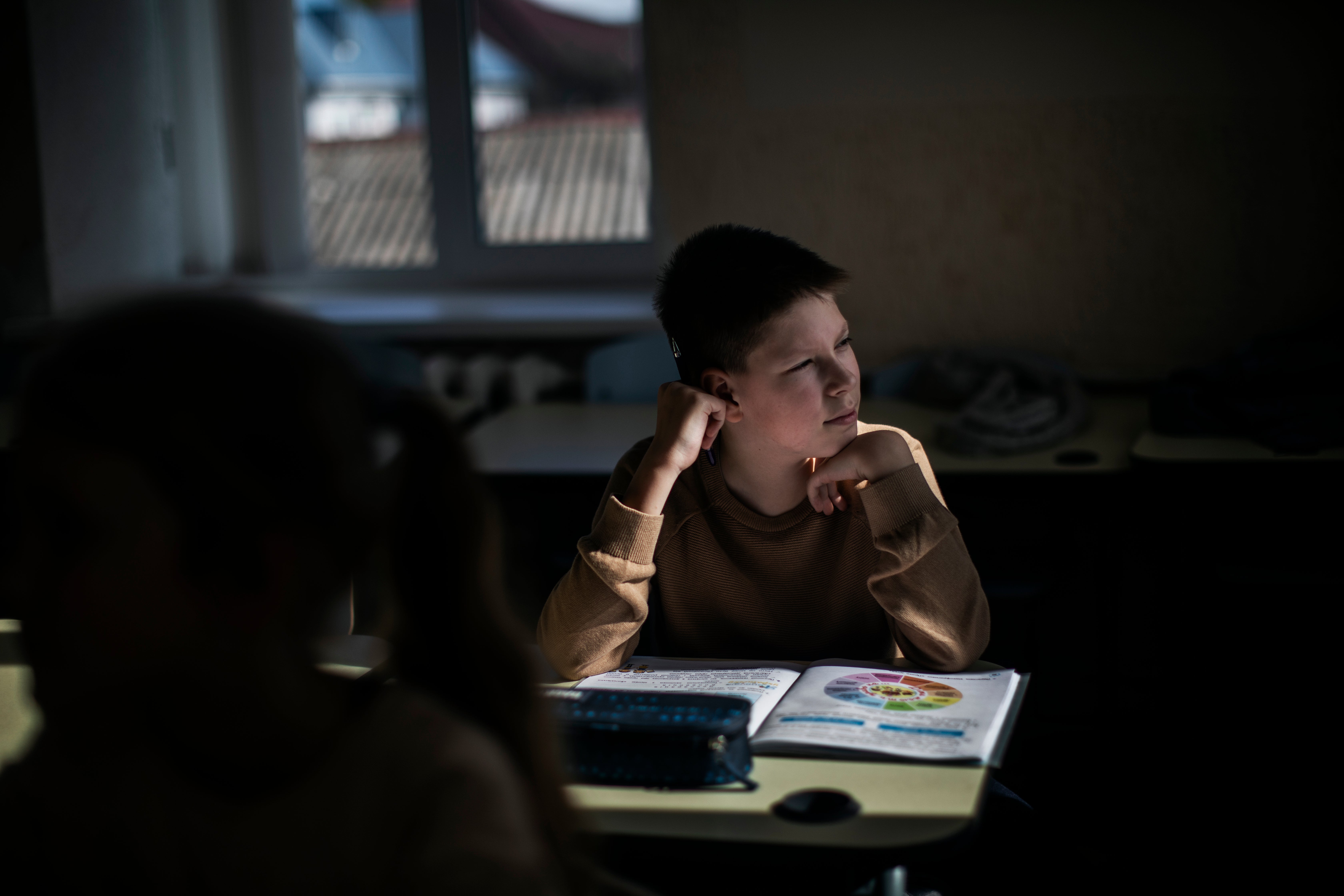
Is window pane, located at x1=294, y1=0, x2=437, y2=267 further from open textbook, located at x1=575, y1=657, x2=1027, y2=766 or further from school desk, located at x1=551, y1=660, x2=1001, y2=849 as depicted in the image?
school desk, located at x1=551, y1=660, x2=1001, y2=849

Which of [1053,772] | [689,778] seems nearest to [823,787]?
[689,778]

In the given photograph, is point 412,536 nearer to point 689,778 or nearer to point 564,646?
point 689,778

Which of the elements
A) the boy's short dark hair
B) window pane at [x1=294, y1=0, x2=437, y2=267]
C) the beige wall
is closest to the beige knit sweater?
the boy's short dark hair

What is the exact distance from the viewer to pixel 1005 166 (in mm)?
2924

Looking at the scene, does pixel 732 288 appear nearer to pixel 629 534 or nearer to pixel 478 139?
pixel 629 534

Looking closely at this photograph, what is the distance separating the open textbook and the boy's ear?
1.03 ft

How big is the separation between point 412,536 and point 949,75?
2.68 m

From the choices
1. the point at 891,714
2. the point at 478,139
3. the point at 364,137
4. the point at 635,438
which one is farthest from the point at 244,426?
the point at 364,137

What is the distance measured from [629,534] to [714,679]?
20 cm

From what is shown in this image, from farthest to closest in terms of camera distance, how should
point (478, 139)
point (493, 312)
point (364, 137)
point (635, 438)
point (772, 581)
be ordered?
point (364, 137) < point (478, 139) < point (493, 312) < point (635, 438) < point (772, 581)

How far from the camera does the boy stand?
127cm

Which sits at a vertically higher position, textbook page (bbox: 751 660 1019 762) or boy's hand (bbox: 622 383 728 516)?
boy's hand (bbox: 622 383 728 516)

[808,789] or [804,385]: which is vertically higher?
[804,385]

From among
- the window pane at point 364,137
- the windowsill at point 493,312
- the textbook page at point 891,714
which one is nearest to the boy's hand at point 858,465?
the textbook page at point 891,714
